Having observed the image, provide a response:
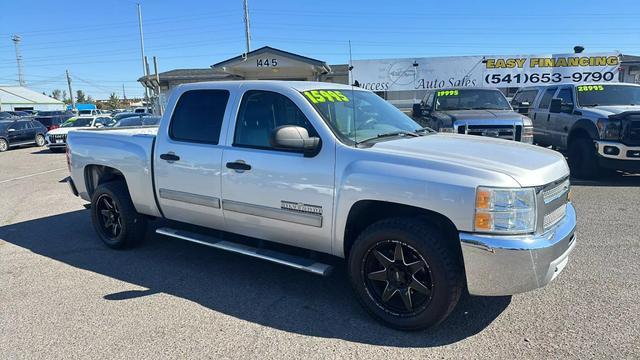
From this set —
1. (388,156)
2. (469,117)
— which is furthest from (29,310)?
(469,117)

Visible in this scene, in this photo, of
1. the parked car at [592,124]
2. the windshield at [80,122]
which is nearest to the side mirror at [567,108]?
the parked car at [592,124]

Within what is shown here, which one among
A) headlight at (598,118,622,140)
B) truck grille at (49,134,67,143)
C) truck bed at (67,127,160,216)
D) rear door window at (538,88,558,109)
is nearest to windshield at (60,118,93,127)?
truck grille at (49,134,67,143)

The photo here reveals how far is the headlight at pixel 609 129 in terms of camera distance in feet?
27.3

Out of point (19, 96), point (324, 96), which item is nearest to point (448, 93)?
point (324, 96)

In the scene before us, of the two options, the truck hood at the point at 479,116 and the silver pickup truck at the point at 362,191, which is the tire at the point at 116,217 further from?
the truck hood at the point at 479,116

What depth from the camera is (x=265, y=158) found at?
3.95 meters

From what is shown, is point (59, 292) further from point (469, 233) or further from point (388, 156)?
point (469, 233)

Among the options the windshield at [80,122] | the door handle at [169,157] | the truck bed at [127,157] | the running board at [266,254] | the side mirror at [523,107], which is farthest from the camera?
the windshield at [80,122]

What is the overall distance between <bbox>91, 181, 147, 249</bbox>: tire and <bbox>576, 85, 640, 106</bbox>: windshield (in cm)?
900

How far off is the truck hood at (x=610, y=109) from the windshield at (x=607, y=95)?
0.33 metres

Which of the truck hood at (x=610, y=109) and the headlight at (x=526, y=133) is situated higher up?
the truck hood at (x=610, y=109)

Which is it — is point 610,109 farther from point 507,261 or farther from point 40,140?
point 40,140

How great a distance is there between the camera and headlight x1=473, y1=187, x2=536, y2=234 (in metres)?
2.97

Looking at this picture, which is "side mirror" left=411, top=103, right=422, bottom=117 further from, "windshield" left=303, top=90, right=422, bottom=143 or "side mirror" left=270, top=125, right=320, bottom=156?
"side mirror" left=270, top=125, right=320, bottom=156
